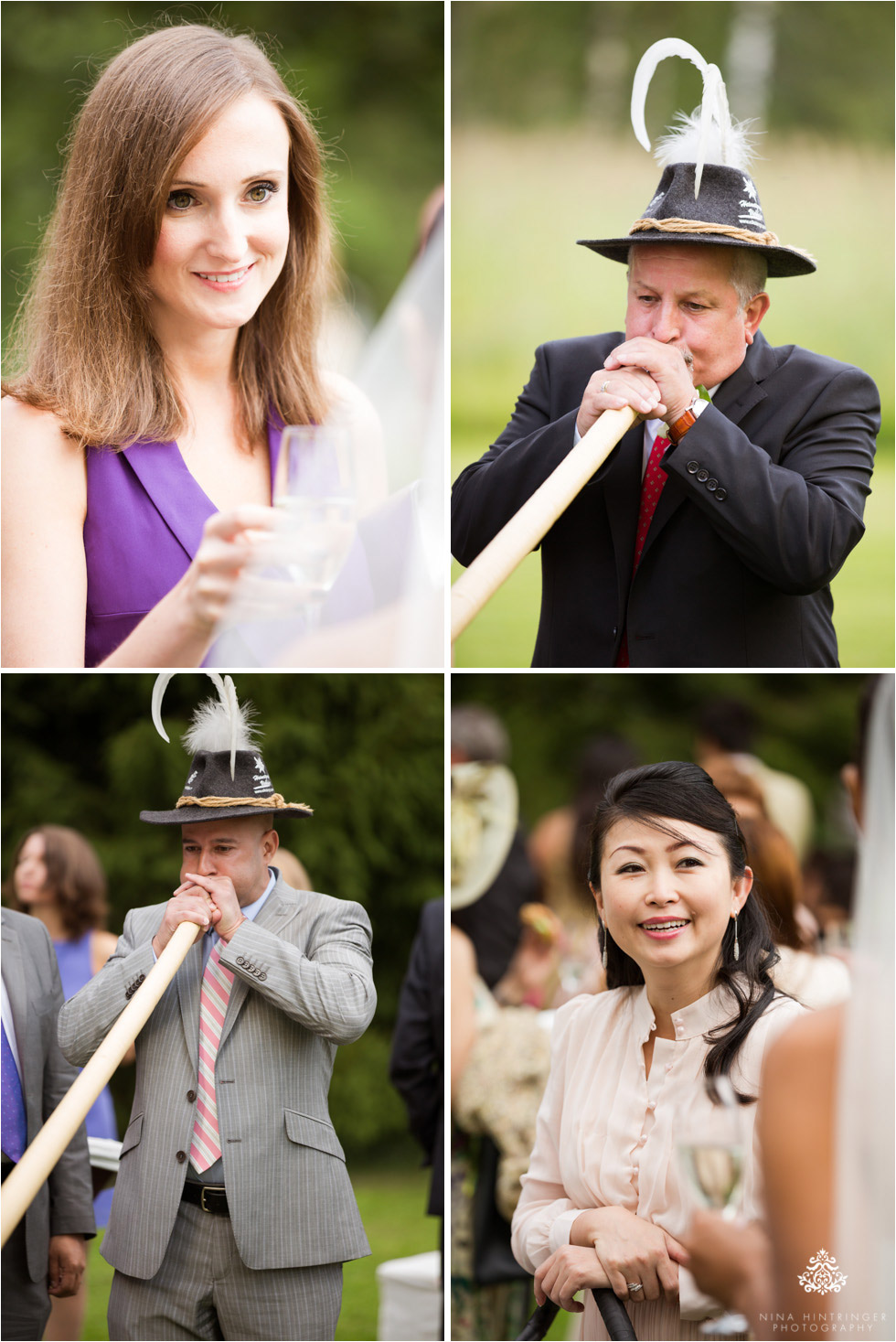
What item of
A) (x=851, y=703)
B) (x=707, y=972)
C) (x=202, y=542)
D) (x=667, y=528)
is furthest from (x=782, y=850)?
(x=851, y=703)

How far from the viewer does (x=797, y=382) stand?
2854 mm

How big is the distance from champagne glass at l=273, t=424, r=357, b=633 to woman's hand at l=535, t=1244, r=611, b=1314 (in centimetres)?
144

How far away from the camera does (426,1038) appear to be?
393cm

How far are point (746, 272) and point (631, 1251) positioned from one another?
203 centimetres

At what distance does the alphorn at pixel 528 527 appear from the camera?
8.50ft

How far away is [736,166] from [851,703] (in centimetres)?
642

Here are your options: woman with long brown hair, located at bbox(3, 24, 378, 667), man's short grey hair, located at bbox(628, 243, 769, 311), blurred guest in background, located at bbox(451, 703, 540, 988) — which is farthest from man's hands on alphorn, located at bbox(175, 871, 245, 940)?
blurred guest in background, located at bbox(451, 703, 540, 988)

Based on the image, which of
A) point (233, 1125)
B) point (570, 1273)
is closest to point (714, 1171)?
point (570, 1273)

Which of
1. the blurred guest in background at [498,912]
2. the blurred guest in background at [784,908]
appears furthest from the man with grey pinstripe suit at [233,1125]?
the blurred guest in background at [498,912]

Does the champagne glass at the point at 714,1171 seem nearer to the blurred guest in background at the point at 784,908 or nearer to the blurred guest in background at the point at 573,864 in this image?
the blurred guest in background at the point at 784,908

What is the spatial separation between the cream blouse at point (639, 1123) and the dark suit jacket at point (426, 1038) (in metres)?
1.00

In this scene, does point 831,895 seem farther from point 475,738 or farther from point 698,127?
point 698,127

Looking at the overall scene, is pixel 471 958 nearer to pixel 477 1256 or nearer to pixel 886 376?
pixel 477 1256

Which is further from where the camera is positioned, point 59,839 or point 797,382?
point 59,839
